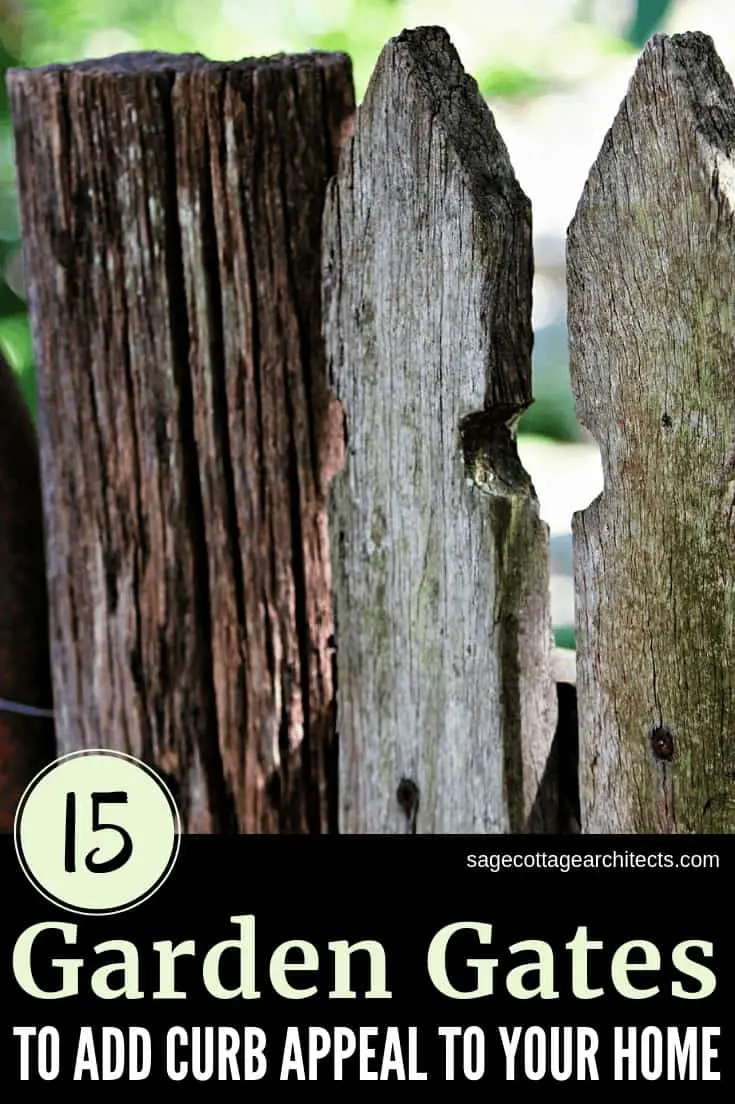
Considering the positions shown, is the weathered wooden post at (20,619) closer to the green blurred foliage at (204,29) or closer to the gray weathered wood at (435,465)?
the gray weathered wood at (435,465)

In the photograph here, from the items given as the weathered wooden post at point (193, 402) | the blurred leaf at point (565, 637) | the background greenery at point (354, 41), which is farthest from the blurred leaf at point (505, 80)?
the weathered wooden post at point (193, 402)

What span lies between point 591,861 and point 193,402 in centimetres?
76

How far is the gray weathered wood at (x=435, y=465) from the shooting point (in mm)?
1414

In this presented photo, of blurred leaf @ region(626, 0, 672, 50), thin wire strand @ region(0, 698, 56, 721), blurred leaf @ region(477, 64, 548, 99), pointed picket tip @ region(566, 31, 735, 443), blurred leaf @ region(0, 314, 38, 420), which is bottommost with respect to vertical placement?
thin wire strand @ region(0, 698, 56, 721)

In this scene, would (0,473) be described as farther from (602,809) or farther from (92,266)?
(602,809)

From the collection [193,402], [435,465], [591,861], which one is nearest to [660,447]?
[435,465]

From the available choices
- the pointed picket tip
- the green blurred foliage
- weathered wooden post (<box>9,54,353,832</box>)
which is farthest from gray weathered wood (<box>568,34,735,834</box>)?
the green blurred foliage

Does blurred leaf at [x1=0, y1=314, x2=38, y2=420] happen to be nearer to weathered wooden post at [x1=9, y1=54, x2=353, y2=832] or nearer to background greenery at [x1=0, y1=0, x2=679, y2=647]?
background greenery at [x1=0, y1=0, x2=679, y2=647]

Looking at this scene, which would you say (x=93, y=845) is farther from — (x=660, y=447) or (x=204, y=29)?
(x=204, y=29)

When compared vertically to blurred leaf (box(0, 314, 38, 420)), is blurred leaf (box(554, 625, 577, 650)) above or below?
below

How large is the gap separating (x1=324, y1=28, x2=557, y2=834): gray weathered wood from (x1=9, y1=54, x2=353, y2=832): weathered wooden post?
9cm

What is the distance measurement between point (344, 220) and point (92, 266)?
1.21ft

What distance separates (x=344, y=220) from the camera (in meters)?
1.57

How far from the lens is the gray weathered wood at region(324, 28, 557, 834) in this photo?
1.41 m
